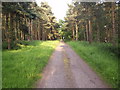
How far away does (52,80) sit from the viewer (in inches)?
240

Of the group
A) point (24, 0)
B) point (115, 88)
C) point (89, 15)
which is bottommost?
point (115, 88)

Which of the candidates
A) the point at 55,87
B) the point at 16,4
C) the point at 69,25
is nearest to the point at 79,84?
the point at 55,87

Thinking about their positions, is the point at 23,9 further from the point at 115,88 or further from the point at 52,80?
the point at 115,88

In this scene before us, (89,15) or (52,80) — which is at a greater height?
(89,15)

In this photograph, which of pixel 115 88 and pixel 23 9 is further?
pixel 23 9

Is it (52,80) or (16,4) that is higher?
(16,4)

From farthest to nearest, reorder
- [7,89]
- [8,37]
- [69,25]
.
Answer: [69,25] → [8,37] → [7,89]

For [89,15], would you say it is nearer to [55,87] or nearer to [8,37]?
[8,37]

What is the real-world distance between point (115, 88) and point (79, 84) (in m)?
1.58

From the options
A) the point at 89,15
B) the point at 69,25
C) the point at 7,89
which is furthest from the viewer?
the point at 69,25

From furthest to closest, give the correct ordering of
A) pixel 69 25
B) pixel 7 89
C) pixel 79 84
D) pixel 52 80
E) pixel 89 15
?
pixel 69 25
pixel 89 15
pixel 52 80
pixel 79 84
pixel 7 89

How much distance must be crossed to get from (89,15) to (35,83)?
17053mm

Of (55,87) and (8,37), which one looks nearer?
(55,87)

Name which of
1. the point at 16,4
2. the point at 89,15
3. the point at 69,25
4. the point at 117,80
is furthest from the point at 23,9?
the point at 69,25
